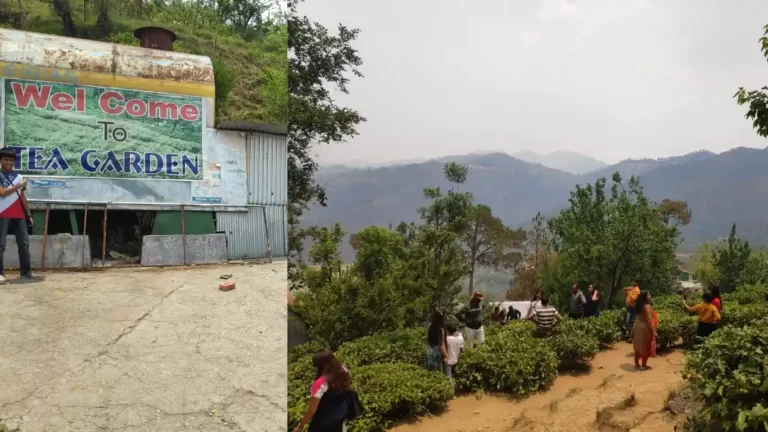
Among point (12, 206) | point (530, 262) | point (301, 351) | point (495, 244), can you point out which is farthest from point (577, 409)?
Answer: point (530, 262)

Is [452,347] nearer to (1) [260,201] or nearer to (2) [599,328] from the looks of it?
(1) [260,201]

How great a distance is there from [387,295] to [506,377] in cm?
148

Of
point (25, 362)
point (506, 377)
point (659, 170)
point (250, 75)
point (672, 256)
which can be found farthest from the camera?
point (659, 170)

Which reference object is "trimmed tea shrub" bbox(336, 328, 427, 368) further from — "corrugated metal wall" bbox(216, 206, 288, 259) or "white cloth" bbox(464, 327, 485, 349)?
"corrugated metal wall" bbox(216, 206, 288, 259)

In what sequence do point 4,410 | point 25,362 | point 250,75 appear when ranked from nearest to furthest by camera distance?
1. point 4,410
2. point 25,362
3. point 250,75

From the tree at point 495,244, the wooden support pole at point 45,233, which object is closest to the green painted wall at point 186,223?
the wooden support pole at point 45,233

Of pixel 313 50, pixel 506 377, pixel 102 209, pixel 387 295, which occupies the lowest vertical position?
pixel 506 377

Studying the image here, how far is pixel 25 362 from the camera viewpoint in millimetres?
2051

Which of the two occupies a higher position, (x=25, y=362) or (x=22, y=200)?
(x=22, y=200)

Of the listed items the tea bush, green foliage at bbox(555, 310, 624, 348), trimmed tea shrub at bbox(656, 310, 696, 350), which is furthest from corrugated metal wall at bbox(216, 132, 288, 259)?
the tea bush

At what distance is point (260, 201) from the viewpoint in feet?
9.03

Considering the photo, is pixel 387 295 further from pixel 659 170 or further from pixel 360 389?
pixel 659 170

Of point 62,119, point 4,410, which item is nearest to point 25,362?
point 4,410

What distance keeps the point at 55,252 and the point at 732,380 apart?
384 centimetres
